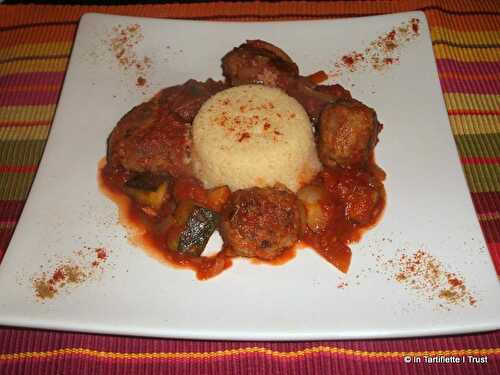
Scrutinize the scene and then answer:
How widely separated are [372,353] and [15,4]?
5.23 metres

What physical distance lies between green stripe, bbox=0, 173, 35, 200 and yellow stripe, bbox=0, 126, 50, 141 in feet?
Answer: 1.40

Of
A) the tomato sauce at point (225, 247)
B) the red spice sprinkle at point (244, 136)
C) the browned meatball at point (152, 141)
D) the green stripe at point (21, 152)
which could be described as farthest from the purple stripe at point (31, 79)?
the red spice sprinkle at point (244, 136)

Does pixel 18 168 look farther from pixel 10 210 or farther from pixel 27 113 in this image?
pixel 27 113

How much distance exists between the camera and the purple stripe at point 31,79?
5.05 meters

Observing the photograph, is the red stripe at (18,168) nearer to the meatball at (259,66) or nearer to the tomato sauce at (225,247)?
the tomato sauce at (225,247)

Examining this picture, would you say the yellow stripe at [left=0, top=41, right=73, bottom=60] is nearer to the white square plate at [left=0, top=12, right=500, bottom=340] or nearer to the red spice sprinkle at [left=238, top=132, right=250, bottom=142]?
the white square plate at [left=0, top=12, right=500, bottom=340]

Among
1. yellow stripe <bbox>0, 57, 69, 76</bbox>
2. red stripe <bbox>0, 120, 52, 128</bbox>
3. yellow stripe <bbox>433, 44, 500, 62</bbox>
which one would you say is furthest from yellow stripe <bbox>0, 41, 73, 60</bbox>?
yellow stripe <bbox>433, 44, 500, 62</bbox>

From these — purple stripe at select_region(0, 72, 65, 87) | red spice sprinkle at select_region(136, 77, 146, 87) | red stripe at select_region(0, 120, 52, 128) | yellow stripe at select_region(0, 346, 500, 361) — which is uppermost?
purple stripe at select_region(0, 72, 65, 87)

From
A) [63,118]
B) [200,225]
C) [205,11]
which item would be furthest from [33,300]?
[205,11]

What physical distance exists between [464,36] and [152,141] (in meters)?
3.51

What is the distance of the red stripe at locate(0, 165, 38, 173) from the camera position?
4.33 m

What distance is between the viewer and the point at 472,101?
474cm

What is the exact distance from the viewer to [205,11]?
561 centimetres

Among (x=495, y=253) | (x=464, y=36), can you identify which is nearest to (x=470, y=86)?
(x=464, y=36)
